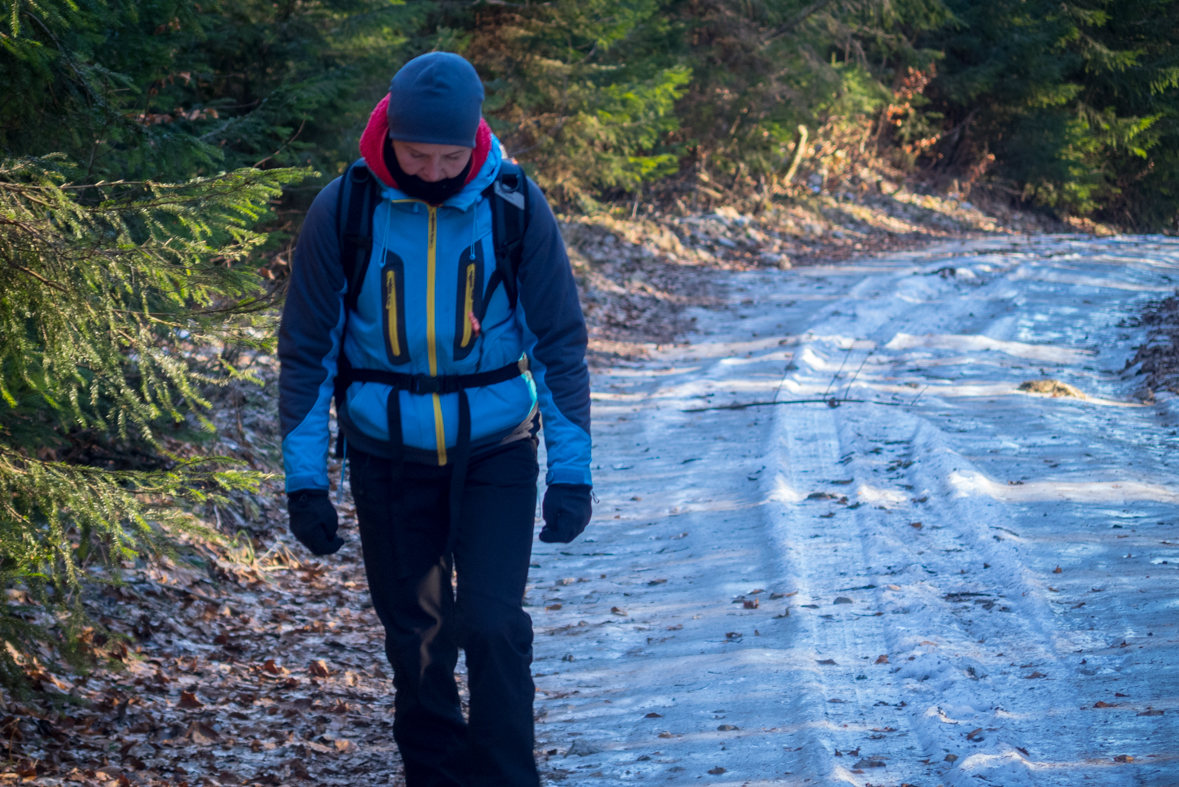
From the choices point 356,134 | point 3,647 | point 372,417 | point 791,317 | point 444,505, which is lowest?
point 791,317

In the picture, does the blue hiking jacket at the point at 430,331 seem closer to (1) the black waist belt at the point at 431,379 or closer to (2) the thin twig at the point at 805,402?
(1) the black waist belt at the point at 431,379

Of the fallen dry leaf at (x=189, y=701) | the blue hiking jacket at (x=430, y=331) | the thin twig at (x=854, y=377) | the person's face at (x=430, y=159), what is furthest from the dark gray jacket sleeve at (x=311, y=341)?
the thin twig at (x=854, y=377)

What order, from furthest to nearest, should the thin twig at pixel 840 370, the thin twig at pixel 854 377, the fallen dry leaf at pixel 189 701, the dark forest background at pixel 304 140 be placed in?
the thin twig at pixel 840 370
the thin twig at pixel 854 377
the fallen dry leaf at pixel 189 701
the dark forest background at pixel 304 140

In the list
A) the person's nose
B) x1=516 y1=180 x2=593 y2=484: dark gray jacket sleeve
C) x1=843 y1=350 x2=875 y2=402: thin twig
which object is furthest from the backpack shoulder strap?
x1=843 y1=350 x2=875 y2=402: thin twig

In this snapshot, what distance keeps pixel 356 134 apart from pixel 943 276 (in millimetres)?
9815

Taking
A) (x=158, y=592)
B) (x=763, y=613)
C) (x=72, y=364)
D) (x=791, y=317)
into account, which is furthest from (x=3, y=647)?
(x=791, y=317)

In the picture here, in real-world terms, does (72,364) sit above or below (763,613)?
above

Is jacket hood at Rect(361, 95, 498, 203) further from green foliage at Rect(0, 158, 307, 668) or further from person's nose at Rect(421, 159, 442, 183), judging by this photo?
green foliage at Rect(0, 158, 307, 668)

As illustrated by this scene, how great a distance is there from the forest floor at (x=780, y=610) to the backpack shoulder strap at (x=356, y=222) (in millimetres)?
1852

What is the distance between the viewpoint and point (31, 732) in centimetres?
372

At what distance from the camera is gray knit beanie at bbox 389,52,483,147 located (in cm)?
275

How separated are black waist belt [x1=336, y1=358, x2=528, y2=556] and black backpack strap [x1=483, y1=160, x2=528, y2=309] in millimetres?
264

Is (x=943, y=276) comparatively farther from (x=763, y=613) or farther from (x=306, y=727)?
(x=306, y=727)

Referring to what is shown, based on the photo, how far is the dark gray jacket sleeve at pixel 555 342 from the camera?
298cm
